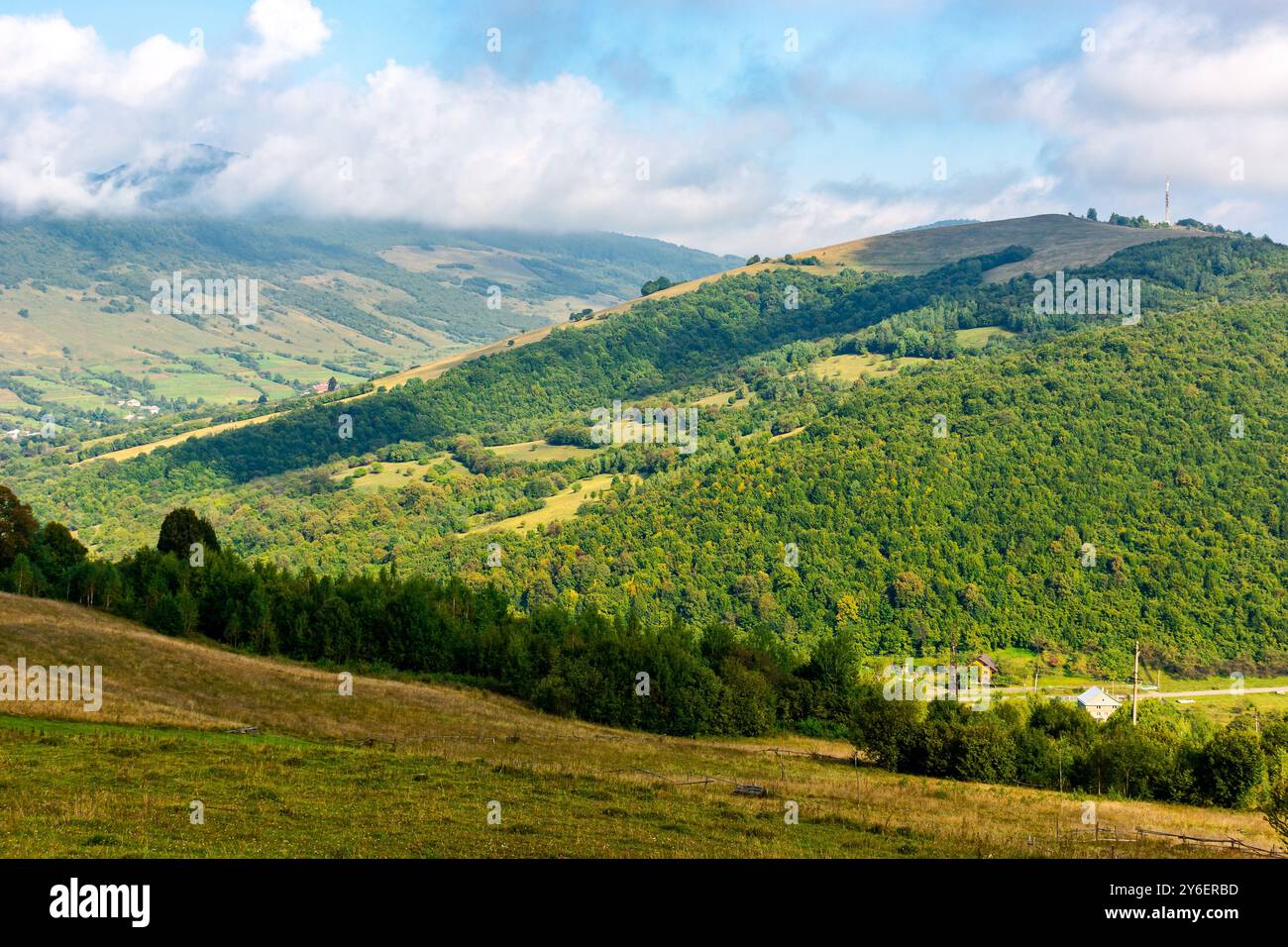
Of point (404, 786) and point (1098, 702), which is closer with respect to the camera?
point (404, 786)

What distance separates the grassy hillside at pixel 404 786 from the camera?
30.0m

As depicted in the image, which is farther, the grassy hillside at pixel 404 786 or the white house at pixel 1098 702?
the white house at pixel 1098 702

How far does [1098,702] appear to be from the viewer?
120 meters

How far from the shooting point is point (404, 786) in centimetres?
3966

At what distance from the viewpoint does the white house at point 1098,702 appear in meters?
119

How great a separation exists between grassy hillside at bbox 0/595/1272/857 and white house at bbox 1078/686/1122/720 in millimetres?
56384

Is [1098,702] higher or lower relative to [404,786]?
lower

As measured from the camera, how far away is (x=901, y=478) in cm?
18762

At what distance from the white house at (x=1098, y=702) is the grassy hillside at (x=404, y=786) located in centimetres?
5638

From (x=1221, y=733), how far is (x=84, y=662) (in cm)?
6080

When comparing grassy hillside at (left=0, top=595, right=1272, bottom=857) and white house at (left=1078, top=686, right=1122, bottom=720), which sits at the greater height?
grassy hillside at (left=0, top=595, right=1272, bottom=857)

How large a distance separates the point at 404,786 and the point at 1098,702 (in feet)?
324

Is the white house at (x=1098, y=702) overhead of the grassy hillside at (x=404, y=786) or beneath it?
beneath

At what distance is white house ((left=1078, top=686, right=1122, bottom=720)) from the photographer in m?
119
